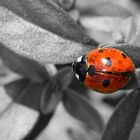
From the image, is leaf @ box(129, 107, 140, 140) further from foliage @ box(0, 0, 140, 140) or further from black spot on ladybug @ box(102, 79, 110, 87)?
black spot on ladybug @ box(102, 79, 110, 87)

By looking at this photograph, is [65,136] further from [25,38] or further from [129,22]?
[25,38]

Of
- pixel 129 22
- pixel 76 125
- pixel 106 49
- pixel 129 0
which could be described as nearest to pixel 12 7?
pixel 106 49

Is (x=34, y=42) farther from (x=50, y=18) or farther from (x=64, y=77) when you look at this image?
(x=64, y=77)

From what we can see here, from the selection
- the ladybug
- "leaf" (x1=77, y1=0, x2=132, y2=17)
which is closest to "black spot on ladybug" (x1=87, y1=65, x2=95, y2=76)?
the ladybug

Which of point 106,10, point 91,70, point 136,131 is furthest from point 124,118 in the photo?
point 106,10

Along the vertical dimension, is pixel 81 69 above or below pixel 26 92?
above

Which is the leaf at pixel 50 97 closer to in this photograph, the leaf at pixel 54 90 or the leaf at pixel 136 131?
the leaf at pixel 54 90
